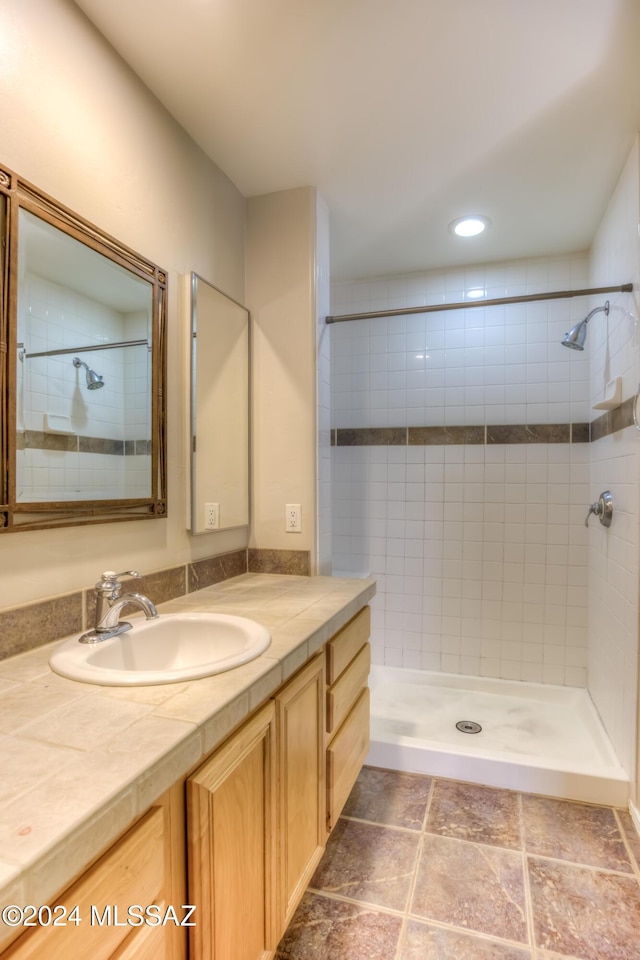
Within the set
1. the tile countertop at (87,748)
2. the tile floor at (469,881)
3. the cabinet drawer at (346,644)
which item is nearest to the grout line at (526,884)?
the tile floor at (469,881)

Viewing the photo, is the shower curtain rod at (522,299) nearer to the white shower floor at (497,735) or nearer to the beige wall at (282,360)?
the beige wall at (282,360)

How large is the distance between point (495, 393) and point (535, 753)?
172 centimetres

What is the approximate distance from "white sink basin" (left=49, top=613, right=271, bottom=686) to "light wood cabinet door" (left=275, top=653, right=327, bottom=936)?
159mm

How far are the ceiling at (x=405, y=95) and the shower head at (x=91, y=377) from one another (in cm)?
88

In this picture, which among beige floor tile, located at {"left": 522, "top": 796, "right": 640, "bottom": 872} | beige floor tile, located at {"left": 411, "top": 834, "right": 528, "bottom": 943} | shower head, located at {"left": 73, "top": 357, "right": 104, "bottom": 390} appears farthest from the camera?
beige floor tile, located at {"left": 522, "top": 796, "right": 640, "bottom": 872}

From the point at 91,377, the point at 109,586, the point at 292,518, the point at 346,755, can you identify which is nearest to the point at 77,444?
the point at 91,377

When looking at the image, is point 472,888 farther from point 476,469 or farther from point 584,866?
point 476,469

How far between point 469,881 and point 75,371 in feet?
5.94

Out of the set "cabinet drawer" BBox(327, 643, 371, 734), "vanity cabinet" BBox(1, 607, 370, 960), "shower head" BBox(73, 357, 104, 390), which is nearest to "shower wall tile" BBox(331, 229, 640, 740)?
"cabinet drawer" BBox(327, 643, 371, 734)

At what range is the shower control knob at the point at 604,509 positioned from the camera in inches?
79.7

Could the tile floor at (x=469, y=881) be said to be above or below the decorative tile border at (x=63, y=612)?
below

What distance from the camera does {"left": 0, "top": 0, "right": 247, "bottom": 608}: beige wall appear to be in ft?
3.45

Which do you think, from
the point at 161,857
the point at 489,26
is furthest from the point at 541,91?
the point at 161,857

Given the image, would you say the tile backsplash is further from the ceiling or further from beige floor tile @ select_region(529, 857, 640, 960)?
the ceiling
